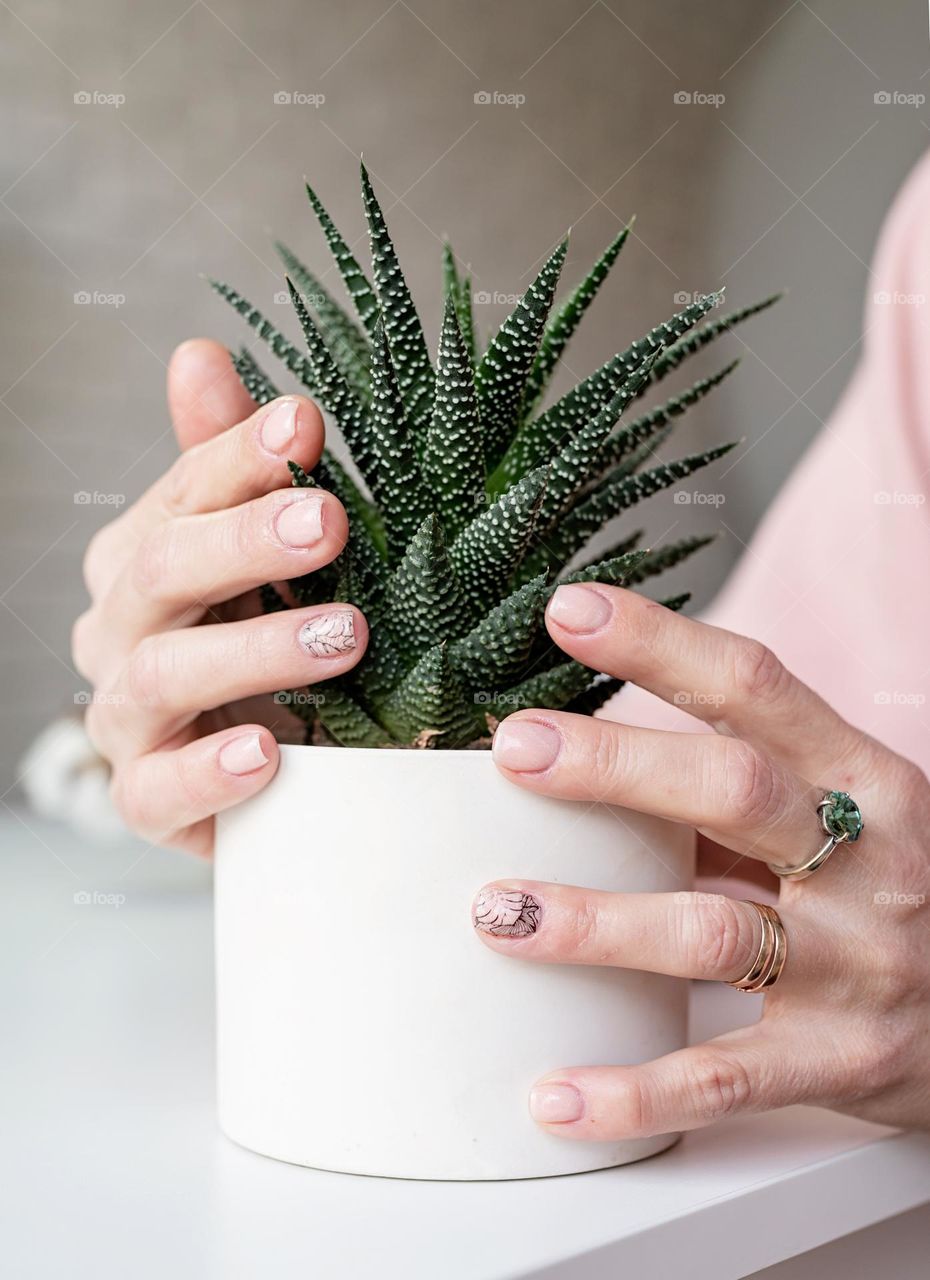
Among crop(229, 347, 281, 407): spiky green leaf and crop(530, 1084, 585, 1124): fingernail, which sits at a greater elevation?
crop(229, 347, 281, 407): spiky green leaf

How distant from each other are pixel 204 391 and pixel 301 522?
0.24 metres

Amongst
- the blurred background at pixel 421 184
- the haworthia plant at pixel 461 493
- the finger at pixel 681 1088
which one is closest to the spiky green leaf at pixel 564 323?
the haworthia plant at pixel 461 493

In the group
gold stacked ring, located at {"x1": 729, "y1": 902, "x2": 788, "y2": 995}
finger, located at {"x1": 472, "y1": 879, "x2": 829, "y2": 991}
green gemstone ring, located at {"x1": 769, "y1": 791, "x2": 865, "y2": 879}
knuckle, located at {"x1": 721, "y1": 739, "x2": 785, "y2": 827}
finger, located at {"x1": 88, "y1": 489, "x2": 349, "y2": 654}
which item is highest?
finger, located at {"x1": 88, "y1": 489, "x2": 349, "y2": 654}

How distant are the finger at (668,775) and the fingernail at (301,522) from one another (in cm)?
12

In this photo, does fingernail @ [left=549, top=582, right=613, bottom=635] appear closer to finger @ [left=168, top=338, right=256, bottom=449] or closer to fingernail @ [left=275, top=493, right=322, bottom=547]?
fingernail @ [left=275, top=493, right=322, bottom=547]

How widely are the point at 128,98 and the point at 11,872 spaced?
1.32 meters

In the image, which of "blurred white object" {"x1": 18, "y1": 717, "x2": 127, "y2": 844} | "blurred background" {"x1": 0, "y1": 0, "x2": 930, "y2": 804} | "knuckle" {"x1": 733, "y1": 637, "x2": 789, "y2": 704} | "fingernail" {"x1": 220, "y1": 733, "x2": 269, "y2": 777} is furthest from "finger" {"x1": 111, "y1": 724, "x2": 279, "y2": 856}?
"blurred background" {"x1": 0, "y1": 0, "x2": 930, "y2": 804}

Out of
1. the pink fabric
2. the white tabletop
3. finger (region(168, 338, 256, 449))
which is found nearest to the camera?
the white tabletop

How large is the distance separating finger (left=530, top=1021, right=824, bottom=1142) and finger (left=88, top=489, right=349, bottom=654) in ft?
0.81

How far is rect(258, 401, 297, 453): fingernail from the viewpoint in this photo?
0.51 m

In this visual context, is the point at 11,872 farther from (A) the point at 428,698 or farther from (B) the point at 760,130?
(B) the point at 760,130

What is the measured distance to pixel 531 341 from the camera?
49cm

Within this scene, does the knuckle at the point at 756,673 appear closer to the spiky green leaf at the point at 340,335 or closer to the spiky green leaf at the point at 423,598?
the spiky green leaf at the point at 423,598

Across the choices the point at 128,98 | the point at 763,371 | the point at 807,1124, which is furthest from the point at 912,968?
the point at 763,371
